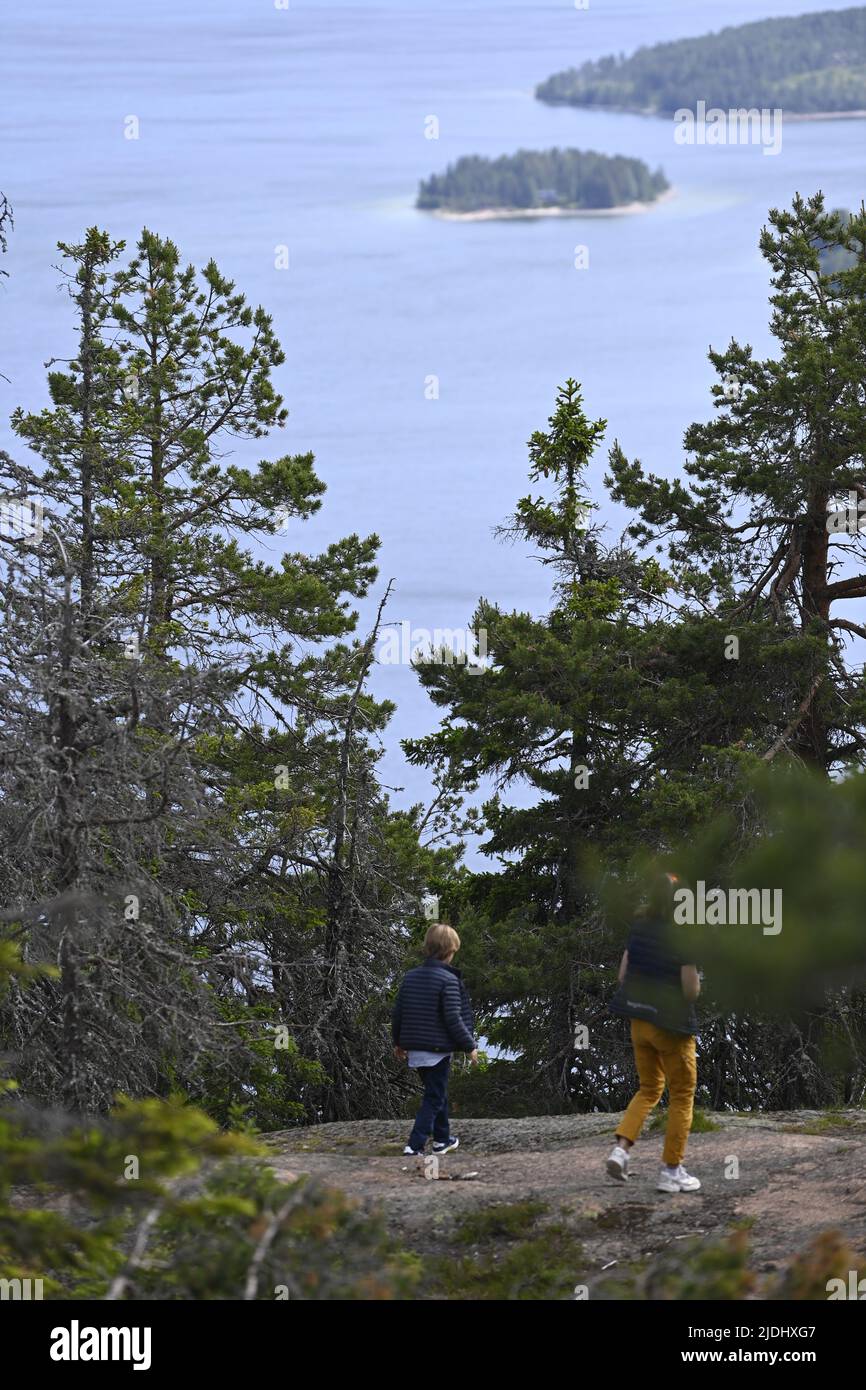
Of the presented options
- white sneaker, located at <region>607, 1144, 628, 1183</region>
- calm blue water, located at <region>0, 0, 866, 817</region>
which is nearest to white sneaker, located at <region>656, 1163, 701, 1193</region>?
white sneaker, located at <region>607, 1144, 628, 1183</region>

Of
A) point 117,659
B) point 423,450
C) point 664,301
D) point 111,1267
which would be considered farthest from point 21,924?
point 664,301

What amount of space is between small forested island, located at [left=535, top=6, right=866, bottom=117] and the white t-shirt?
147 meters

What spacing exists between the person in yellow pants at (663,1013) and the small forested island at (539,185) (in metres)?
154

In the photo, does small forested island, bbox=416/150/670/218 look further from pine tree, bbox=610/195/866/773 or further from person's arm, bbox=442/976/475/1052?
person's arm, bbox=442/976/475/1052

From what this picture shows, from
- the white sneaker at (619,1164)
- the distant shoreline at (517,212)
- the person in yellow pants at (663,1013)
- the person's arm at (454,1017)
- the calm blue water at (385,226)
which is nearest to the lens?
the person in yellow pants at (663,1013)

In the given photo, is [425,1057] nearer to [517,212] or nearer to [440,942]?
[440,942]

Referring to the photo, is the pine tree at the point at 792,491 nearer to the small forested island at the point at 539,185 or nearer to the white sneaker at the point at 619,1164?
the white sneaker at the point at 619,1164

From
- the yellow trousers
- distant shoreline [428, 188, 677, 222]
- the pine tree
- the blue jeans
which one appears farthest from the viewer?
distant shoreline [428, 188, 677, 222]

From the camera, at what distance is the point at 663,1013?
862 centimetres

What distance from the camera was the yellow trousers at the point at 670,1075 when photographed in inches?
344

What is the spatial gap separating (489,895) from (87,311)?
788 cm

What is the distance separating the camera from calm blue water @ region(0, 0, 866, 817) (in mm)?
125562

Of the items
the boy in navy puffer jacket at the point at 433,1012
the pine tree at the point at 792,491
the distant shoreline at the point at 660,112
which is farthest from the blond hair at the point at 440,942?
the distant shoreline at the point at 660,112

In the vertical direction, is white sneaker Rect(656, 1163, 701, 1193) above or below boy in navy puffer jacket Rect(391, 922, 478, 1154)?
below
